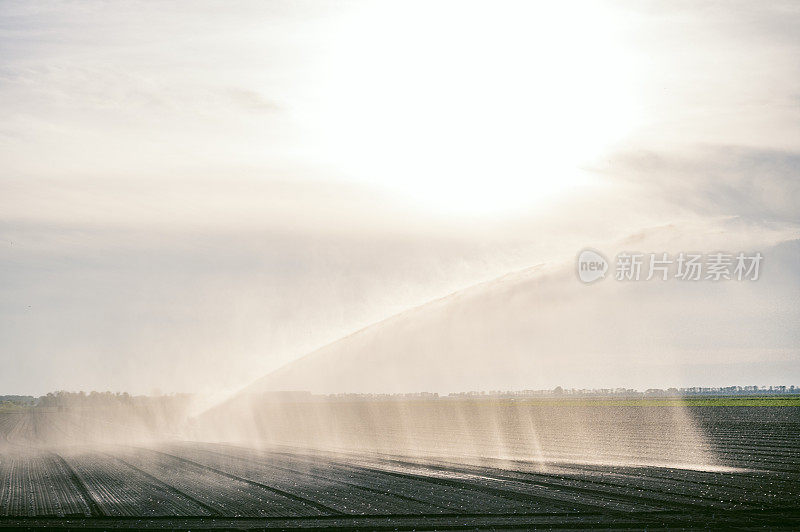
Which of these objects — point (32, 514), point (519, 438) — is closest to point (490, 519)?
point (32, 514)

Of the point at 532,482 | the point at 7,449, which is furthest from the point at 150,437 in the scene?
the point at 532,482

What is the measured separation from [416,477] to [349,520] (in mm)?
10624

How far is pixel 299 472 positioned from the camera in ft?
120

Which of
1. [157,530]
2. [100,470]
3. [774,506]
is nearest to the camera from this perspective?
[157,530]

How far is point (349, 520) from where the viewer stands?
23.1 meters

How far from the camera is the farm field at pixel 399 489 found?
23.1m

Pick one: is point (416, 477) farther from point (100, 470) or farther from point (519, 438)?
point (519, 438)

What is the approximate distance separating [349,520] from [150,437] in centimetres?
4917

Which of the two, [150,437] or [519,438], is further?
[150,437]

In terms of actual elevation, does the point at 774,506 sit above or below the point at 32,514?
below

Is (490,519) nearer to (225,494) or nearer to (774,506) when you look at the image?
(774,506)

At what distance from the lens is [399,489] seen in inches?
1166

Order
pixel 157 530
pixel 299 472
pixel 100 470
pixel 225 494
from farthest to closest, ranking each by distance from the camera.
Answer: pixel 100 470, pixel 299 472, pixel 225 494, pixel 157 530

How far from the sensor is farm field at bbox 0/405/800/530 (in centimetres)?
2314
